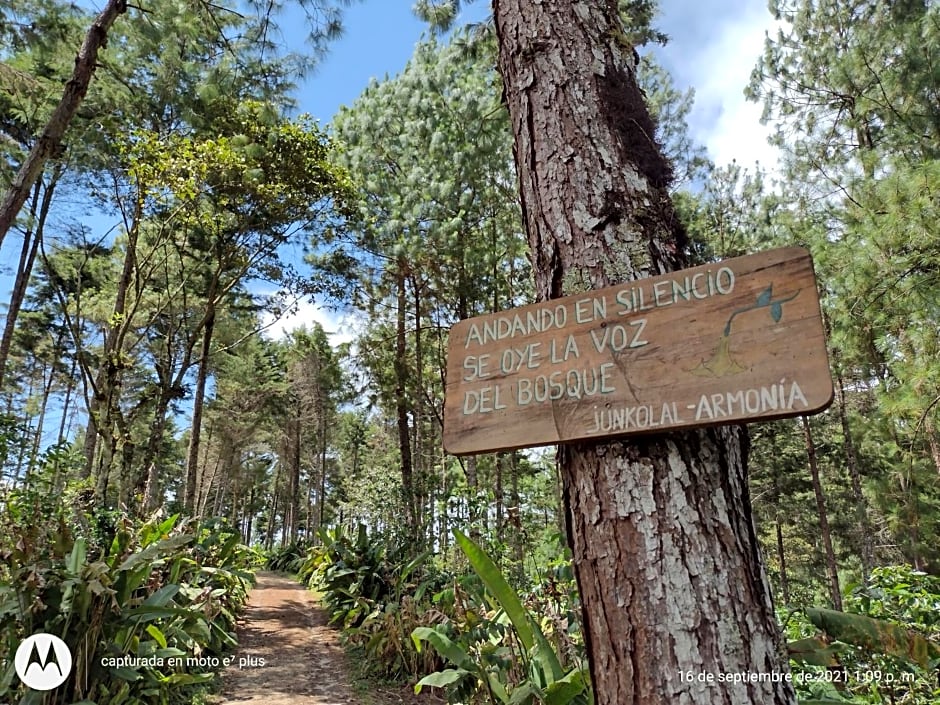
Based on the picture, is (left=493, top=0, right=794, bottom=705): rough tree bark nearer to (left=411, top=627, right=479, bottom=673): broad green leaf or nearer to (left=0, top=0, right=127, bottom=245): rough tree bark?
(left=411, top=627, right=479, bottom=673): broad green leaf

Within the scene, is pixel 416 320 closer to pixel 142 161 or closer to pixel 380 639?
pixel 142 161

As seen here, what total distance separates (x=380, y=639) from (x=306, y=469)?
23006mm

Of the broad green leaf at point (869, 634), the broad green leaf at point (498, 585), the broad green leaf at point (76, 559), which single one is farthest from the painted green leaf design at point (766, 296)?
the broad green leaf at point (76, 559)

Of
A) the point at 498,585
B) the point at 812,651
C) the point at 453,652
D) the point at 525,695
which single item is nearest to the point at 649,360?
the point at 498,585

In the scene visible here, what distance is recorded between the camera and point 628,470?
1376 mm

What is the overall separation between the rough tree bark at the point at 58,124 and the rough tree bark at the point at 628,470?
423 cm

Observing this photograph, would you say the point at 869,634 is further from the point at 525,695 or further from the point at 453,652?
the point at 453,652

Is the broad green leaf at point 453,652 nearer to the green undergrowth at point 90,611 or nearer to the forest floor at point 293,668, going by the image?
the green undergrowth at point 90,611

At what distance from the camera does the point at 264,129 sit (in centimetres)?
848

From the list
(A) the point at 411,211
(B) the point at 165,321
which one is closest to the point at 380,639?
(A) the point at 411,211

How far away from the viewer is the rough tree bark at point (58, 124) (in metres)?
4.26

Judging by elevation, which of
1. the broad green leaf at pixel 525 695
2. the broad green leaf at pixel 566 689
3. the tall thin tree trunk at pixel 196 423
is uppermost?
the tall thin tree trunk at pixel 196 423

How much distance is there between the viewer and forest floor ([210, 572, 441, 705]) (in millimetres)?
4680

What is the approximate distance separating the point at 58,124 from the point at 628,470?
516 centimetres
